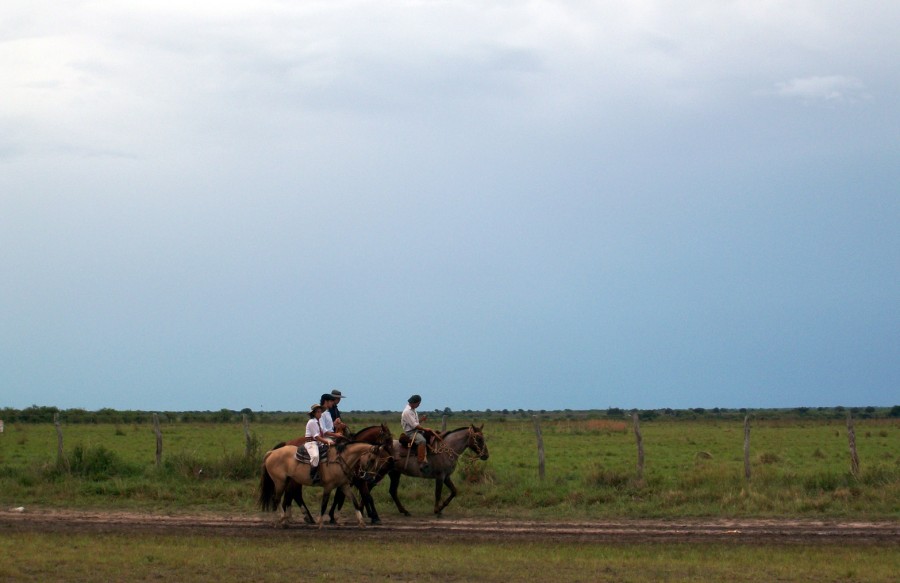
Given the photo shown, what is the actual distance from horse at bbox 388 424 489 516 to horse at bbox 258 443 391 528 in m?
1.13

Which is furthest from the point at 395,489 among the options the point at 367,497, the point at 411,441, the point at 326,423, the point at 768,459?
the point at 768,459

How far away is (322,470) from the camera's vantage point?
17.9 metres

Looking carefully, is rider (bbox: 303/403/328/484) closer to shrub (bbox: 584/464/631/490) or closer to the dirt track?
the dirt track

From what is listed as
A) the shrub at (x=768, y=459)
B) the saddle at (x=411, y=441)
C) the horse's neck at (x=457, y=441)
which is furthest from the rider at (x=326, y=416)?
Answer: the shrub at (x=768, y=459)

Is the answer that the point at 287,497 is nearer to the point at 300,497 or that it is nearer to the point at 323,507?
the point at 300,497

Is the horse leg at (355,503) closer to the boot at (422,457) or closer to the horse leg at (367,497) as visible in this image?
the horse leg at (367,497)

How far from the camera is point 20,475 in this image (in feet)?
78.4

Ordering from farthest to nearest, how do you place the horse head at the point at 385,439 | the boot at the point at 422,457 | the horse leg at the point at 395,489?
1. the horse leg at the point at 395,489
2. the boot at the point at 422,457
3. the horse head at the point at 385,439

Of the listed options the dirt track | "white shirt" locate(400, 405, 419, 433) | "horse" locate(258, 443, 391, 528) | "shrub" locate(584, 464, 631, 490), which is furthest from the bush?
"shrub" locate(584, 464, 631, 490)

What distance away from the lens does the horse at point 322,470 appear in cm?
1788

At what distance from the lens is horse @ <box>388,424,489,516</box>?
19375mm

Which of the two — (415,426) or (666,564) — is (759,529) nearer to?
(666,564)

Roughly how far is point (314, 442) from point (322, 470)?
0.53 metres

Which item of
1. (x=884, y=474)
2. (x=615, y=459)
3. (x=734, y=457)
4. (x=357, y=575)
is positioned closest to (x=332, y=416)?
(x=357, y=575)
